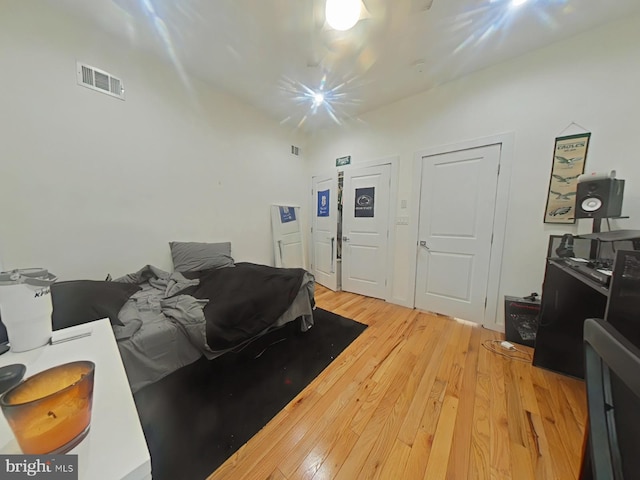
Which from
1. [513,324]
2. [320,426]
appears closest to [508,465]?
[320,426]

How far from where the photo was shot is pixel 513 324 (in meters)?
2.13

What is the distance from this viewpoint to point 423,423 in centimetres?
134

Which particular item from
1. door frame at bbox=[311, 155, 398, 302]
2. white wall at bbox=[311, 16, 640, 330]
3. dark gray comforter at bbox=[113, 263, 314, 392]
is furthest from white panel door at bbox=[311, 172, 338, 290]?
dark gray comforter at bbox=[113, 263, 314, 392]

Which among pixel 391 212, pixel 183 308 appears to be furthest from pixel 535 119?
pixel 183 308

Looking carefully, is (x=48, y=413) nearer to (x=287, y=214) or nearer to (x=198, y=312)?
(x=198, y=312)

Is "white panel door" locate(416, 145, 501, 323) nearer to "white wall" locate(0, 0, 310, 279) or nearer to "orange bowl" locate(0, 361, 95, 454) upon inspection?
"white wall" locate(0, 0, 310, 279)

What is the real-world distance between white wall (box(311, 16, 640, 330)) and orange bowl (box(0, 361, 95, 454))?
302 centimetres

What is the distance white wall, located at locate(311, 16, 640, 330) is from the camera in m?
1.77

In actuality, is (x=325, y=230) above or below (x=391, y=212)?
below

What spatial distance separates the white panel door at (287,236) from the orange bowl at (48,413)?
10.1 ft

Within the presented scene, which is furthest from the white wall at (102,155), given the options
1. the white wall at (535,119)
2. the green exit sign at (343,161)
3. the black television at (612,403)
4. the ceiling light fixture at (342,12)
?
the black television at (612,403)

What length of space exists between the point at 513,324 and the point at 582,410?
2.67 ft

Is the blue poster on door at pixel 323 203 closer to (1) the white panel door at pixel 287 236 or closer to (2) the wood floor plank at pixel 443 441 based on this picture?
(1) the white panel door at pixel 287 236

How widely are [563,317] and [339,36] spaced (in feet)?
9.61
